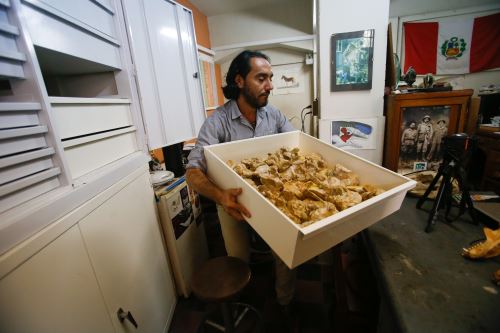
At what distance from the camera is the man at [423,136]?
5.12 ft

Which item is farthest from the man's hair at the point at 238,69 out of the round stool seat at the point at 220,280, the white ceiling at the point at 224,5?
the white ceiling at the point at 224,5

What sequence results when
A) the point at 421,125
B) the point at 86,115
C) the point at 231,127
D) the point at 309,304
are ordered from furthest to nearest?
the point at 421,125, the point at 309,304, the point at 231,127, the point at 86,115

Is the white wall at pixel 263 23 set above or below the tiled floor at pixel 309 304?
above

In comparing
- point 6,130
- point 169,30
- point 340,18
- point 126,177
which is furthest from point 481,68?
point 6,130

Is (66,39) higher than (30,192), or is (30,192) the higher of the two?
(66,39)

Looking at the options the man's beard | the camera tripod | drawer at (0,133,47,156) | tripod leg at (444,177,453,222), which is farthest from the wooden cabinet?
tripod leg at (444,177,453,222)

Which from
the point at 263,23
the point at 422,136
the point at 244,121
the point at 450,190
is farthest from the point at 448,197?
the point at 263,23

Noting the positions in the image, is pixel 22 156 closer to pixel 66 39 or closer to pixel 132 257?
pixel 66 39

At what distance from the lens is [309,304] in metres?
1.45

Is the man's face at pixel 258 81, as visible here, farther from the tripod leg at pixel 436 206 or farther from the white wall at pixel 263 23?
the white wall at pixel 263 23

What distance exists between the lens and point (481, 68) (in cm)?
319

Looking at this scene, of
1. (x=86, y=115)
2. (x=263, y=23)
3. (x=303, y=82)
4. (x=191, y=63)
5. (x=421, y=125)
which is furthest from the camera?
(x=303, y=82)

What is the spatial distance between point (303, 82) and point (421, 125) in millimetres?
2355

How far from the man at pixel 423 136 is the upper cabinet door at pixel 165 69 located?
6.09ft
